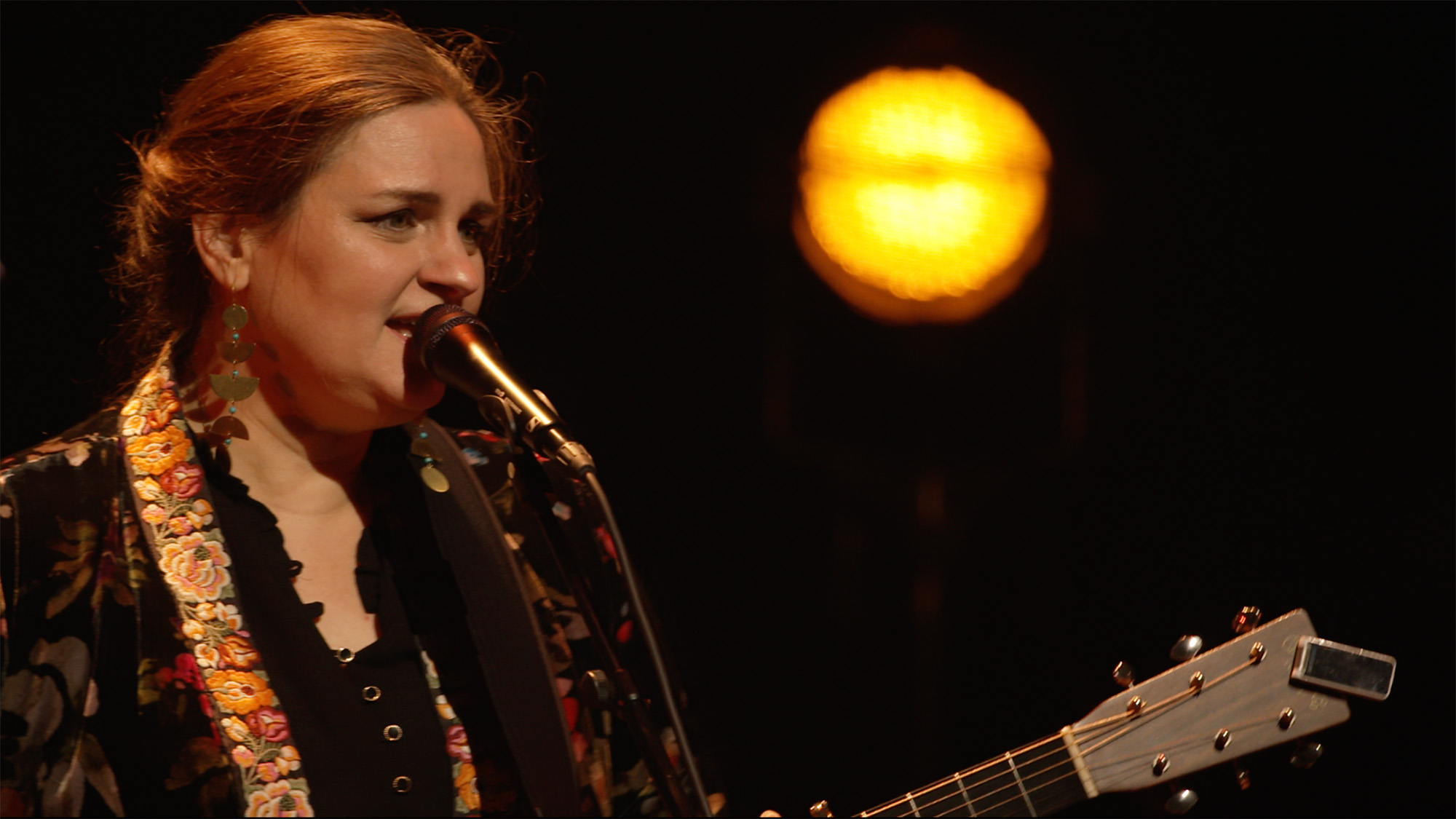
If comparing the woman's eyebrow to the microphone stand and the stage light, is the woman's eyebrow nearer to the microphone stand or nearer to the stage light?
the microphone stand

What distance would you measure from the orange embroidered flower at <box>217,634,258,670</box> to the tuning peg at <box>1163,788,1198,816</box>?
0.98 metres

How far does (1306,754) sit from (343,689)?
1.02m

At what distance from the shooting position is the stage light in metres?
2.43

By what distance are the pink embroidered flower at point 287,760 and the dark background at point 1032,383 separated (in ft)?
3.30

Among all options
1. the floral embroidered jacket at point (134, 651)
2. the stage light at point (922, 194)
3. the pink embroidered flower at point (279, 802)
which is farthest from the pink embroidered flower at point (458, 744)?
the stage light at point (922, 194)

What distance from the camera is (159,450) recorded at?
52.4 inches

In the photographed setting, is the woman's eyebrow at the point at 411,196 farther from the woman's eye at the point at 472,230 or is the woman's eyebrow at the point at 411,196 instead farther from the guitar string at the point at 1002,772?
the guitar string at the point at 1002,772

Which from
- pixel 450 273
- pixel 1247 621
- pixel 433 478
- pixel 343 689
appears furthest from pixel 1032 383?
pixel 343 689

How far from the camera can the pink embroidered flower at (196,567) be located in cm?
127

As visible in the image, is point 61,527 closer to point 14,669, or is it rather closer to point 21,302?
point 14,669

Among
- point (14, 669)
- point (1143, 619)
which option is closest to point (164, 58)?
point (14, 669)

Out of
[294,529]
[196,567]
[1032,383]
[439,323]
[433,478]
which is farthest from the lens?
[1032,383]

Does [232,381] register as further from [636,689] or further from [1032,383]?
[1032,383]

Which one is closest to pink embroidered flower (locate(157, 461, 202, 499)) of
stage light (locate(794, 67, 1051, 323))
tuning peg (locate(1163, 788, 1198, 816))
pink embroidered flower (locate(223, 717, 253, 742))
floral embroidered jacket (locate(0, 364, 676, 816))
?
floral embroidered jacket (locate(0, 364, 676, 816))
